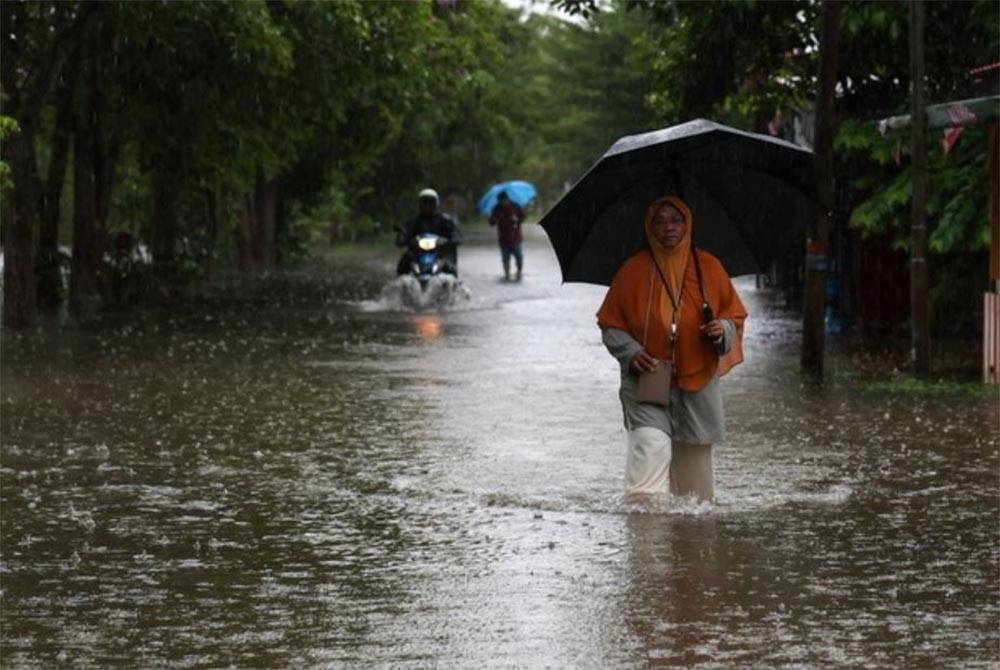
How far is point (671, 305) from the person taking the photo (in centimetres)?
1077

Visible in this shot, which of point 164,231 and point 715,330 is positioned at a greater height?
point 164,231

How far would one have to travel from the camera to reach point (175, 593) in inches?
368

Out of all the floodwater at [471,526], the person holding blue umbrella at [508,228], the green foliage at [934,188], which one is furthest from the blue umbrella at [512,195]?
the floodwater at [471,526]

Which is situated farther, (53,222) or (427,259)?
(427,259)

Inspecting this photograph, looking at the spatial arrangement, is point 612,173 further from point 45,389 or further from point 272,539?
point 45,389

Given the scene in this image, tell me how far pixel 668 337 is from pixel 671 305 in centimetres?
16

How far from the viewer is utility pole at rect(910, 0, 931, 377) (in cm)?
1820

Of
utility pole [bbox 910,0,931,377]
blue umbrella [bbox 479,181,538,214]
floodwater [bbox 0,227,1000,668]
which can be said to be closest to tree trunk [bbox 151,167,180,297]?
blue umbrella [bbox 479,181,538,214]

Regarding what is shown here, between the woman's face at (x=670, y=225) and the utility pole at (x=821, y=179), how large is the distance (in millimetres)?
7483

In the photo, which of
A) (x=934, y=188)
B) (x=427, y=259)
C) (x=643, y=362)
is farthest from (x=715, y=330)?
(x=427, y=259)

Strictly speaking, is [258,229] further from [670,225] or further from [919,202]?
[670,225]

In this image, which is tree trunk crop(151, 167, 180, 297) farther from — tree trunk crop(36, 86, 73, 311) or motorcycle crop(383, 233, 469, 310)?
motorcycle crop(383, 233, 469, 310)

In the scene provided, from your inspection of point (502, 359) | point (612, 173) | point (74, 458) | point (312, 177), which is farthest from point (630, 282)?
point (312, 177)

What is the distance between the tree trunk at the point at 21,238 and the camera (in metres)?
25.6
